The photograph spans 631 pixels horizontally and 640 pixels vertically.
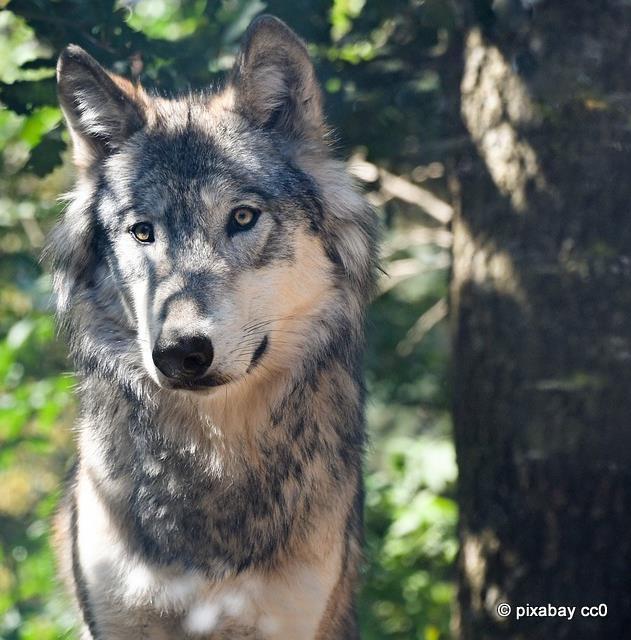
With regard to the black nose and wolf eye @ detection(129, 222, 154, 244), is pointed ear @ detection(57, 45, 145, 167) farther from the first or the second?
the black nose

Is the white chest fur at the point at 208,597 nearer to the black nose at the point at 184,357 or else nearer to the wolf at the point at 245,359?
the wolf at the point at 245,359

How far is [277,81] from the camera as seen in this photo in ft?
10.5

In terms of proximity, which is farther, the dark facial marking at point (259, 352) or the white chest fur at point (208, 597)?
the white chest fur at point (208, 597)

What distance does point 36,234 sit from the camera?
20.7 ft

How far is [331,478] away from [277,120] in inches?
51.9

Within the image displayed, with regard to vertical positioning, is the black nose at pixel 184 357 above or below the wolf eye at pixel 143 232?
below

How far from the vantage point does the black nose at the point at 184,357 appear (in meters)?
2.54

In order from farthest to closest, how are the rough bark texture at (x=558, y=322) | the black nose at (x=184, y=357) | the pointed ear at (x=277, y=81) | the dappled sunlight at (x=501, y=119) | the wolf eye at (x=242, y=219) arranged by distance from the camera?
the dappled sunlight at (x=501, y=119)
the rough bark texture at (x=558, y=322)
the pointed ear at (x=277, y=81)
the wolf eye at (x=242, y=219)
the black nose at (x=184, y=357)

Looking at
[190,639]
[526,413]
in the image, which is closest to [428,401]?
[526,413]

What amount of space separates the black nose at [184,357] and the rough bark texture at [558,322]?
1.57 metres

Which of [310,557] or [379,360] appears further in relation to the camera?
[379,360]

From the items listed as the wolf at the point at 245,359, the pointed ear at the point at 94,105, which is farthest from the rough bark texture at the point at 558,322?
the pointed ear at the point at 94,105

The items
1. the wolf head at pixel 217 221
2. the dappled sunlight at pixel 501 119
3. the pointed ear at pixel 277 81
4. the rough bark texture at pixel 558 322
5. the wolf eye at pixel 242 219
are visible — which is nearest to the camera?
the wolf head at pixel 217 221

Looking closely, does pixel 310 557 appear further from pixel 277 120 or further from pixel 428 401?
pixel 428 401
